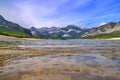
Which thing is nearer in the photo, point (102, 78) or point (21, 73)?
point (102, 78)

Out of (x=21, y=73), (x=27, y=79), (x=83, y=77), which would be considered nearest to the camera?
(x=27, y=79)

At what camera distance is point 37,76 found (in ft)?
38.7

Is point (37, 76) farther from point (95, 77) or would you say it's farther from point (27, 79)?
point (95, 77)

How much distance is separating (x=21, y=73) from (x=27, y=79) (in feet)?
5.62

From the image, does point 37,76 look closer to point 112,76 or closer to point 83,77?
point 83,77

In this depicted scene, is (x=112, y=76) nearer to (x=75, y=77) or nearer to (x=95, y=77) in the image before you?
(x=95, y=77)

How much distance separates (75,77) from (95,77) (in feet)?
3.71

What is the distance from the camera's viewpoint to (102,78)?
38.1 ft

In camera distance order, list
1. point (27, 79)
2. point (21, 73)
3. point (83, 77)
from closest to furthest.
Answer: point (27, 79)
point (83, 77)
point (21, 73)

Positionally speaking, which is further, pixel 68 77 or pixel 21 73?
pixel 21 73

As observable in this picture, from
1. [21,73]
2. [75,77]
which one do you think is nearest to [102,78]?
[75,77]

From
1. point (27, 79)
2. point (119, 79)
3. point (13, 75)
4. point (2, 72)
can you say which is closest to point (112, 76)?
point (119, 79)

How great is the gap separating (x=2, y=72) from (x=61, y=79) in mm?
3976

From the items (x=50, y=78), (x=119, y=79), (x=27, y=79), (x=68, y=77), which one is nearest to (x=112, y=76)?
(x=119, y=79)
